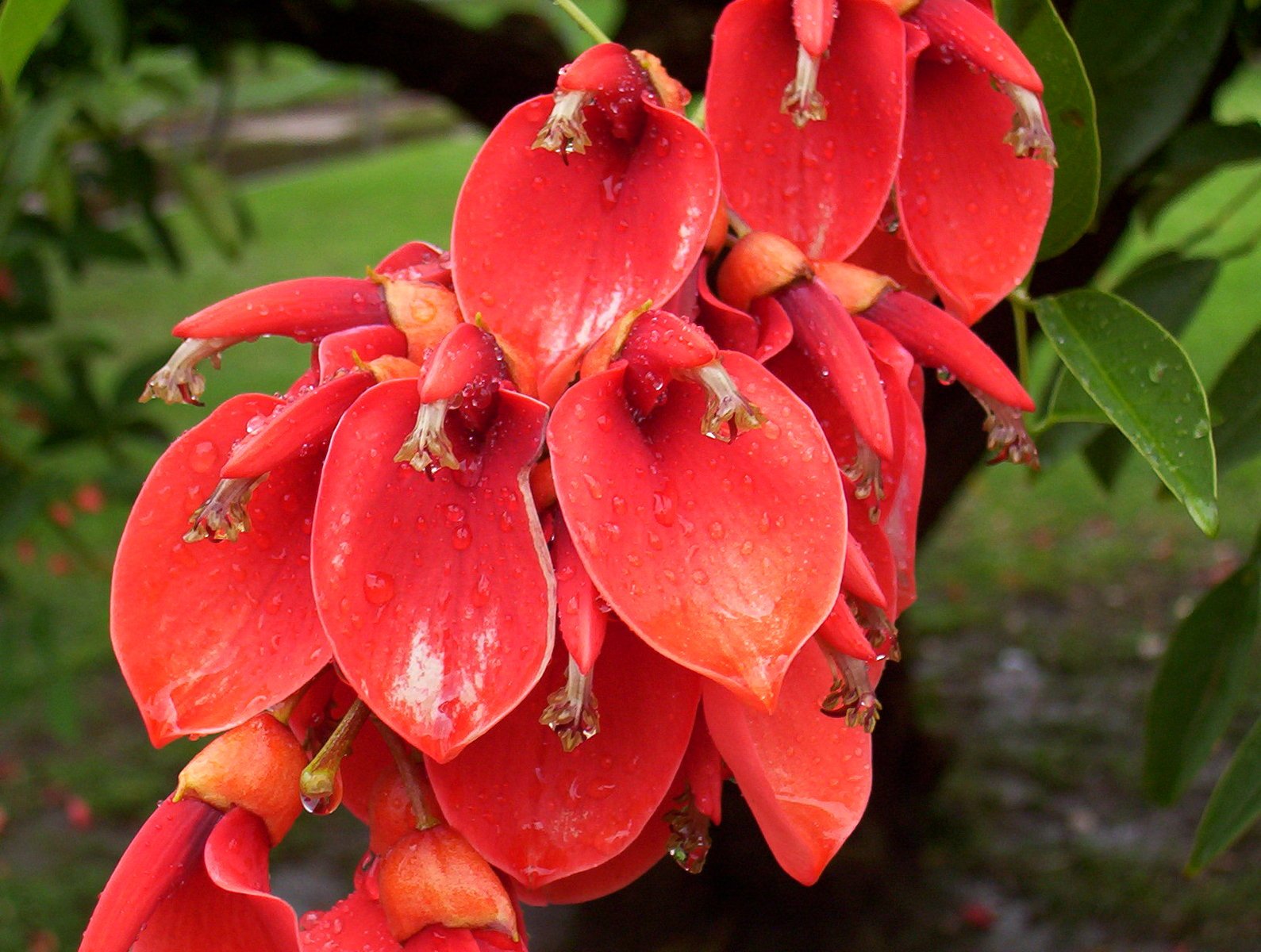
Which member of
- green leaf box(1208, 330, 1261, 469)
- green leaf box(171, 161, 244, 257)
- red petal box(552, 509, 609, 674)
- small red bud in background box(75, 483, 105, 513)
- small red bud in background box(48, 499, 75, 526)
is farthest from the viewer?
small red bud in background box(75, 483, 105, 513)

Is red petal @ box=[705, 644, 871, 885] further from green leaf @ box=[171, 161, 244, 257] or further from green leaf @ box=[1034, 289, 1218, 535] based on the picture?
green leaf @ box=[171, 161, 244, 257]

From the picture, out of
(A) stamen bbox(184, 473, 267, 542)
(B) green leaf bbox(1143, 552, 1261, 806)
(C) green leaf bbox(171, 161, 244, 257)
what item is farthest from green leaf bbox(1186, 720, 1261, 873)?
(C) green leaf bbox(171, 161, 244, 257)

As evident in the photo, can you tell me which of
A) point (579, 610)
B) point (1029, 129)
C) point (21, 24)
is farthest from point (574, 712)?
point (21, 24)

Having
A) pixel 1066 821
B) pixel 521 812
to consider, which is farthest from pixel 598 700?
pixel 1066 821

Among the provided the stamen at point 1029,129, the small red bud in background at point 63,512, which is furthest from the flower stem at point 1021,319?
the small red bud in background at point 63,512

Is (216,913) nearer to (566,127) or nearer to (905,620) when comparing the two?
(566,127)

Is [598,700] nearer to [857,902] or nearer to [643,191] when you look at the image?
[643,191]

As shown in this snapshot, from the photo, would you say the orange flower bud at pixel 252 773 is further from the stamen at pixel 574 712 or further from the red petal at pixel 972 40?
the red petal at pixel 972 40
